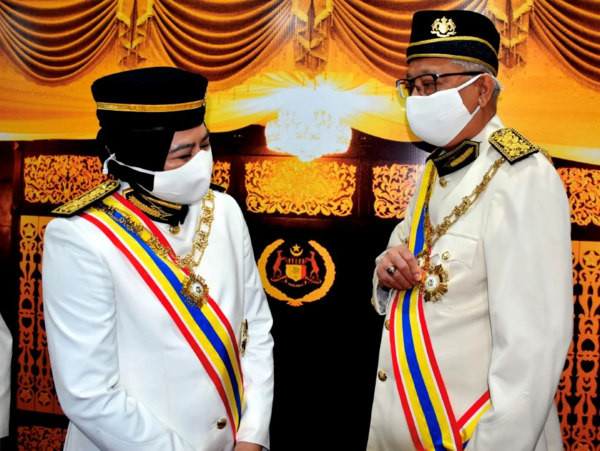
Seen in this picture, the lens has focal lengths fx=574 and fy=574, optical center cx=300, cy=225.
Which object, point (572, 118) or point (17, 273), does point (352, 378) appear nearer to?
point (572, 118)

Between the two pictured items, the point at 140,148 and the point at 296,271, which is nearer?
the point at 140,148

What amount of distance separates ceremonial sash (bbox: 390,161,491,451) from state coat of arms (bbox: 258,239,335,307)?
96cm

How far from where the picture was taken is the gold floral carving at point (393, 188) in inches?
103

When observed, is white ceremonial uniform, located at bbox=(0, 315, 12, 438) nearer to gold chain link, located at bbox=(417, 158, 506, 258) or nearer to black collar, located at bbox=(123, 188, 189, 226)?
black collar, located at bbox=(123, 188, 189, 226)

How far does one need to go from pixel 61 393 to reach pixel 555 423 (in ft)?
4.41

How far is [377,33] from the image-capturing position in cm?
258

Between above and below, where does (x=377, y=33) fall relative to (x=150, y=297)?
above

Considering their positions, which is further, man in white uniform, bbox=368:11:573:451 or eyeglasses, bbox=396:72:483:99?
eyeglasses, bbox=396:72:483:99

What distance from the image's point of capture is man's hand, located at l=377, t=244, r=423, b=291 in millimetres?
1662

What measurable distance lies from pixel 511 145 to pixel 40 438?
274 centimetres

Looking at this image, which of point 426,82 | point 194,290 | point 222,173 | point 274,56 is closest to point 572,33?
point 426,82

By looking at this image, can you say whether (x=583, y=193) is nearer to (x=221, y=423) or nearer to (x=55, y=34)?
(x=221, y=423)

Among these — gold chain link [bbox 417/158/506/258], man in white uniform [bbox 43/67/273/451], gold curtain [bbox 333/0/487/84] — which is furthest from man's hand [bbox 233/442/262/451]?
gold curtain [bbox 333/0/487/84]

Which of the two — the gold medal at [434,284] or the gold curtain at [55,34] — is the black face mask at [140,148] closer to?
the gold medal at [434,284]
